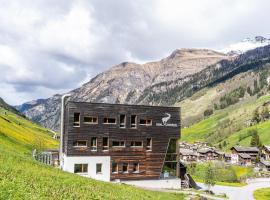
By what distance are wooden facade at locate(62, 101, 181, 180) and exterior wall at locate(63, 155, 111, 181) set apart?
657mm

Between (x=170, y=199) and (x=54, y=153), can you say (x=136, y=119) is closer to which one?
(x=54, y=153)

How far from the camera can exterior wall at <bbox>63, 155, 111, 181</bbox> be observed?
204 feet

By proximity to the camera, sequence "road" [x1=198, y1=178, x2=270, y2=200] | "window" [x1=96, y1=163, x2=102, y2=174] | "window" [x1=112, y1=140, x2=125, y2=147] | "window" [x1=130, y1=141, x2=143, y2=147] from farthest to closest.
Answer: "road" [x1=198, y1=178, x2=270, y2=200]
"window" [x1=130, y1=141, x2=143, y2=147]
"window" [x1=112, y1=140, x2=125, y2=147]
"window" [x1=96, y1=163, x2=102, y2=174]

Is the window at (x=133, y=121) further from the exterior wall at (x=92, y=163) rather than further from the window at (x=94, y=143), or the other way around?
the exterior wall at (x=92, y=163)

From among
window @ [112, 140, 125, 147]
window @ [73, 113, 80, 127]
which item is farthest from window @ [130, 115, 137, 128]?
window @ [73, 113, 80, 127]

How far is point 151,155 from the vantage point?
6794 cm

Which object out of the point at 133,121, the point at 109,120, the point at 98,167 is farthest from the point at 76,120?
the point at 133,121

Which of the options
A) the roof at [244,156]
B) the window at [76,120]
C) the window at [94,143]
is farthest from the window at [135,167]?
the roof at [244,156]

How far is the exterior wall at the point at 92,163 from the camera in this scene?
6228 centimetres

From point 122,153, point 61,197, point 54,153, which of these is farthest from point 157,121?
point 61,197

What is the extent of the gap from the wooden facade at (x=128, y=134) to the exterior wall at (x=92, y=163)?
2.16ft

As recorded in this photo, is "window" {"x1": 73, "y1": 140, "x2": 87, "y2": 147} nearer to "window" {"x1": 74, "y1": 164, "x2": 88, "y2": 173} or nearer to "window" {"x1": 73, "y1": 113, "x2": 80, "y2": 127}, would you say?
"window" {"x1": 73, "y1": 113, "x2": 80, "y2": 127}

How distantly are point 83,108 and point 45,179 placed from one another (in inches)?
1449

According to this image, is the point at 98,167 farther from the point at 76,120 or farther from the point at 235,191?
the point at 235,191
